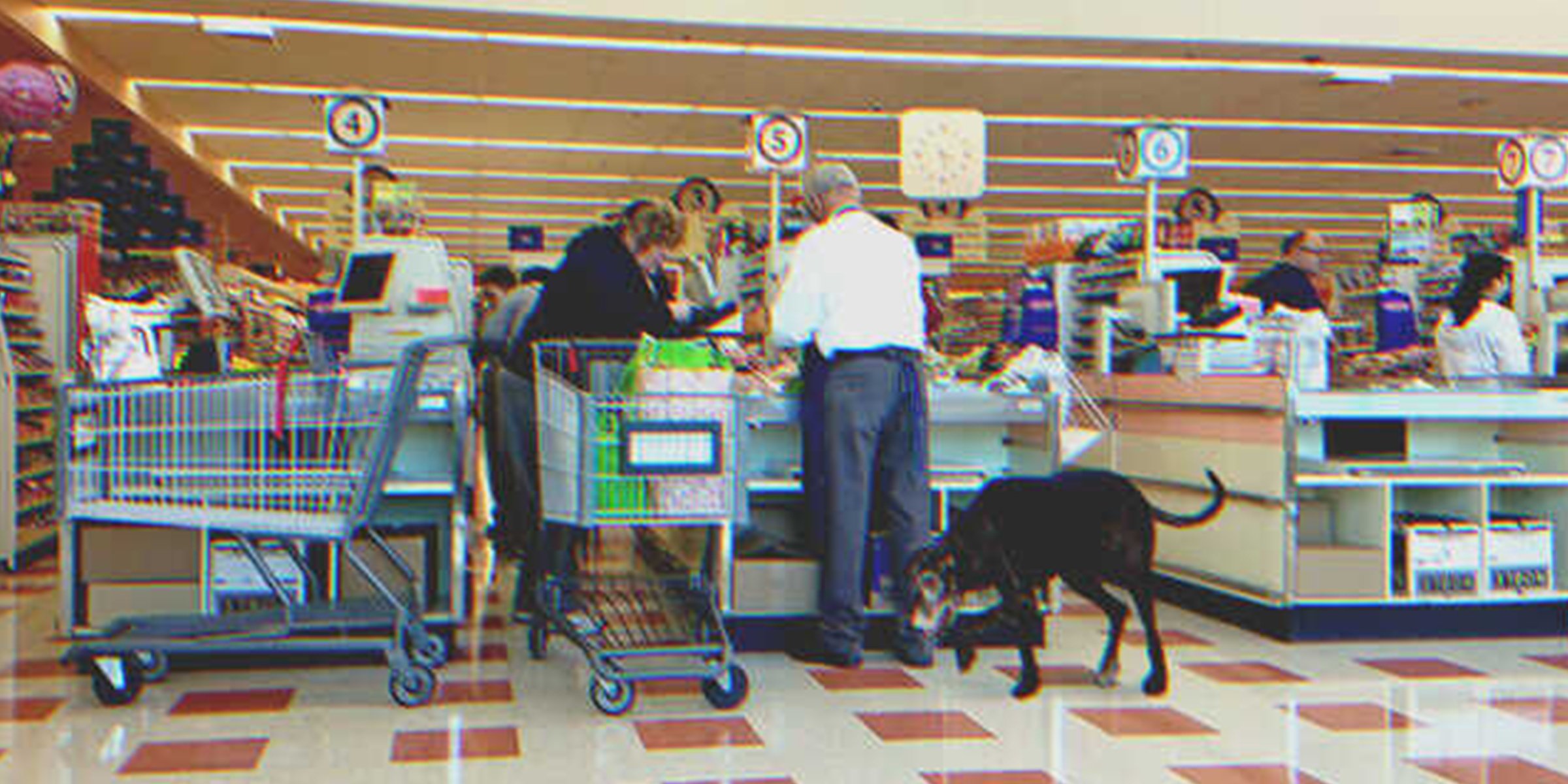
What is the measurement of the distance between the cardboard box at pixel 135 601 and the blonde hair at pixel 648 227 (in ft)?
5.26

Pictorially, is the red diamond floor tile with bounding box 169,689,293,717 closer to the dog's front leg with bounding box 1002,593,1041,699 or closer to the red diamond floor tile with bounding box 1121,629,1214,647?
the dog's front leg with bounding box 1002,593,1041,699

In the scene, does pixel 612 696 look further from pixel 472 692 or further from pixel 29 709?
pixel 29 709

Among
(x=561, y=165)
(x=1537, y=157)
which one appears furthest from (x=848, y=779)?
(x=561, y=165)

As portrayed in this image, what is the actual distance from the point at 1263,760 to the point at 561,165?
14.1 metres

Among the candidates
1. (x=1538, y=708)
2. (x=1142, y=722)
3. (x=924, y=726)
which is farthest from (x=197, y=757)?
(x=1538, y=708)

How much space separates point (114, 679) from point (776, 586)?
182cm

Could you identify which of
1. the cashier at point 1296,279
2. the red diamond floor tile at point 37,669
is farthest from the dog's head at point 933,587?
the cashier at point 1296,279

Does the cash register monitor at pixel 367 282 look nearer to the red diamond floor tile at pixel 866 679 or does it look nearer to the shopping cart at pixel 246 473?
the shopping cart at pixel 246 473

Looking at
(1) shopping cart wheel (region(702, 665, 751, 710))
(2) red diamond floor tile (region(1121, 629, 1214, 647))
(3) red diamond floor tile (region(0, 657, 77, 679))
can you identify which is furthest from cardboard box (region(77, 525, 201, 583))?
(2) red diamond floor tile (region(1121, 629, 1214, 647))

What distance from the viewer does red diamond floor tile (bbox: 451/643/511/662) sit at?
4316mm

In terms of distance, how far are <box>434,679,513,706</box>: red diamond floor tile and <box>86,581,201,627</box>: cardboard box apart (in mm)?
872

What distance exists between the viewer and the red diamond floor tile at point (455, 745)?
10.4 ft

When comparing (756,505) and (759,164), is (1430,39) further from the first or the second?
(756,505)

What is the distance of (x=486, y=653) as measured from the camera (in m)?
4.41
